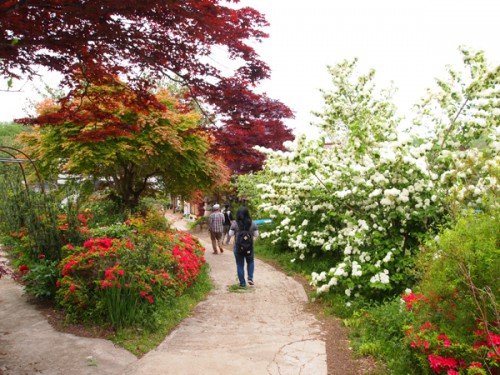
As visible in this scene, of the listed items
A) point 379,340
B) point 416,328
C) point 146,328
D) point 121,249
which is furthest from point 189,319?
point 416,328

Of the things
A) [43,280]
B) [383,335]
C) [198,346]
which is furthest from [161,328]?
[383,335]

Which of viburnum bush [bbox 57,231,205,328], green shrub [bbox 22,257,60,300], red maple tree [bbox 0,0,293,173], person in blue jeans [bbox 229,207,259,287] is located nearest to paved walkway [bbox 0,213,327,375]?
green shrub [bbox 22,257,60,300]

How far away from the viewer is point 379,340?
16.3 feet

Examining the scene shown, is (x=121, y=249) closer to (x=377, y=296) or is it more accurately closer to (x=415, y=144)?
(x=377, y=296)

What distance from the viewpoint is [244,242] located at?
8438 millimetres

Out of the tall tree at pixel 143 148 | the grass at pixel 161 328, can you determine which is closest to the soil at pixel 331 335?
the grass at pixel 161 328

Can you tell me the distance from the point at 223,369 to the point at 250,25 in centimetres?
416

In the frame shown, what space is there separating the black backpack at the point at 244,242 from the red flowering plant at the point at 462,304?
487 centimetres

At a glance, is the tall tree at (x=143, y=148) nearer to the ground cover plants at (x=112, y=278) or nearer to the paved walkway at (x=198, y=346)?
the ground cover plants at (x=112, y=278)

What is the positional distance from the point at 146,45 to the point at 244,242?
183 inches

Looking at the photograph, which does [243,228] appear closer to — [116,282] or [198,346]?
[116,282]

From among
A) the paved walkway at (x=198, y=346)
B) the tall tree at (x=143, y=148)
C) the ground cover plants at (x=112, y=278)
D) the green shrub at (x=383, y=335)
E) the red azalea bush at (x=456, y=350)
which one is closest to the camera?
the red azalea bush at (x=456, y=350)

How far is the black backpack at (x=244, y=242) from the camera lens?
844cm

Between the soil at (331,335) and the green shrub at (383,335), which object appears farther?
the soil at (331,335)
